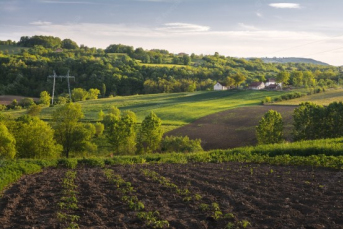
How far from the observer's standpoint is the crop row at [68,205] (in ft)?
41.2

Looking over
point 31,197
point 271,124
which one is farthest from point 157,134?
point 31,197

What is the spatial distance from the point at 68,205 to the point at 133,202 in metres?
2.52

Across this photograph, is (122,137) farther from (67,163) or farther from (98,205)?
(98,205)

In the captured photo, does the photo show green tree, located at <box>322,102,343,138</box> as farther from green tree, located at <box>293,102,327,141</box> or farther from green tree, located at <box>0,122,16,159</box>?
green tree, located at <box>0,122,16,159</box>

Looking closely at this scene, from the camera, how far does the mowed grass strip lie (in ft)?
231

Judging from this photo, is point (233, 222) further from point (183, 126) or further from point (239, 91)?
point (239, 91)

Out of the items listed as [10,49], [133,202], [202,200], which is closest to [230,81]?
[202,200]

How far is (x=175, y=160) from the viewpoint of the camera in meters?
25.4

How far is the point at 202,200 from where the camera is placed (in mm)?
14953

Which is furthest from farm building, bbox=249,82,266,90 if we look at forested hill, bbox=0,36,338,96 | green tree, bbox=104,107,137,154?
green tree, bbox=104,107,137,154

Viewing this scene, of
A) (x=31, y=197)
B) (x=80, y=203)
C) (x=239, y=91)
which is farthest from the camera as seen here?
(x=239, y=91)

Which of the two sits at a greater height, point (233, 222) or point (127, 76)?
point (127, 76)

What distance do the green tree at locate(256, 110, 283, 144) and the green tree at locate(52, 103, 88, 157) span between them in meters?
21.3

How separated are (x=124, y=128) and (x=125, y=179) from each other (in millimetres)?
26314
